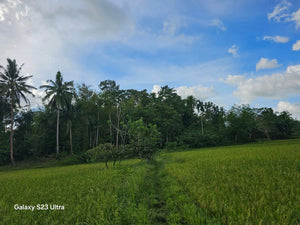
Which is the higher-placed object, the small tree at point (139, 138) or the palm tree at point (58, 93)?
the palm tree at point (58, 93)

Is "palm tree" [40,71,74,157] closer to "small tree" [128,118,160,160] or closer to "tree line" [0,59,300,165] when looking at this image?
"tree line" [0,59,300,165]

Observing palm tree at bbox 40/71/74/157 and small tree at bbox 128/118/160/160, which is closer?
small tree at bbox 128/118/160/160

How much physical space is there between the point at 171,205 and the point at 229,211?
4.40 feet

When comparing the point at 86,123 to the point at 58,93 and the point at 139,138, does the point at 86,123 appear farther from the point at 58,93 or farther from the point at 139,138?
the point at 139,138

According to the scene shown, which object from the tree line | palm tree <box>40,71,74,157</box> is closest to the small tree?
the tree line

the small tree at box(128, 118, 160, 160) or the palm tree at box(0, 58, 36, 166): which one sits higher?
the palm tree at box(0, 58, 36, 166)

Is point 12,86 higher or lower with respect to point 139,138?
→ higher

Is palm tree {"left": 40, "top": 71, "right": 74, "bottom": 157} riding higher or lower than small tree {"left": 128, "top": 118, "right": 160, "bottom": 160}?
higher

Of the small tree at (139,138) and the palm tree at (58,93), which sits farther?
the palm tree at (58,93)

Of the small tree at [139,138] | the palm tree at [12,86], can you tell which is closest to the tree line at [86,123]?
the palm tree at [12,86]

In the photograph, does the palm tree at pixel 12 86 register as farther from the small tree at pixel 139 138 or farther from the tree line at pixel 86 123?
the small tree at pixel 139 138

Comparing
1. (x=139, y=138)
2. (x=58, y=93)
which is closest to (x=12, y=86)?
(x=58, y=93)

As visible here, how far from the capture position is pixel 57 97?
86.6 feet

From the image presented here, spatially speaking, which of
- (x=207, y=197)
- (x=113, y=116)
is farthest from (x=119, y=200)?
(x=113, y=116)
